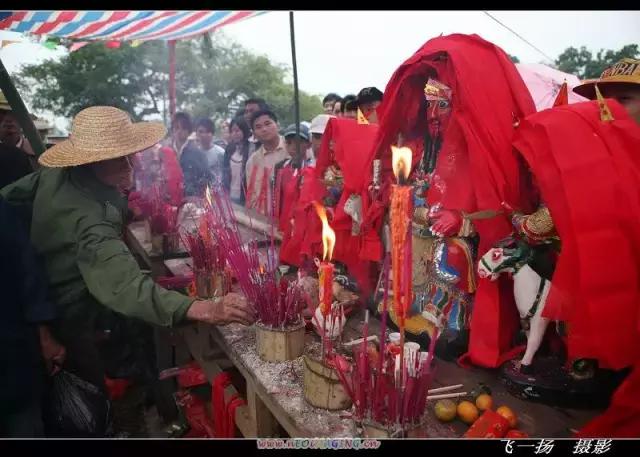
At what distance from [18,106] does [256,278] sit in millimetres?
1849

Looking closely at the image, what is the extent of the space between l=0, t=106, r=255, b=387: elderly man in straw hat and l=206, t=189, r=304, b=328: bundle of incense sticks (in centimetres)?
8

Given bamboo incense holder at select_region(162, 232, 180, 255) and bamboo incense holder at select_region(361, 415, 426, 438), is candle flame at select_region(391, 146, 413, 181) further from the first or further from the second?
bamboo incense holder at select_region(162, 232, 180, 255)

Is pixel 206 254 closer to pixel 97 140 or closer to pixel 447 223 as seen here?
pixel 97 140

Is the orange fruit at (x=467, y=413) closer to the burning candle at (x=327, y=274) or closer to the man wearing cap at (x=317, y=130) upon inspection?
the burning candle at (x=327, y=274)

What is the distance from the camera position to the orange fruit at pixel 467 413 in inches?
54.1

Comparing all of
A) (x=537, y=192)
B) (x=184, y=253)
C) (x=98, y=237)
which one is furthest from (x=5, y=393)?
(x=537, y=192)

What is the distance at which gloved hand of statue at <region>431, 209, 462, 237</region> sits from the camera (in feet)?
6.06

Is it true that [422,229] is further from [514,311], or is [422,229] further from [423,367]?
[423,367]

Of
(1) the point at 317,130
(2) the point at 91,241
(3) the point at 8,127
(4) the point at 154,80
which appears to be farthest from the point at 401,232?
(4) the point at 154,80

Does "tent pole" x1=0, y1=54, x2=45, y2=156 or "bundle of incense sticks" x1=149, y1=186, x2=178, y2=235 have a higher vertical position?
"tent pole" x1=0, y1=54, x2=45, y2=156

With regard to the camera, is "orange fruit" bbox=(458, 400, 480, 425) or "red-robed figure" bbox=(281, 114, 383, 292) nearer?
"orange fruit" bbox=(458, 400, 480, 425)

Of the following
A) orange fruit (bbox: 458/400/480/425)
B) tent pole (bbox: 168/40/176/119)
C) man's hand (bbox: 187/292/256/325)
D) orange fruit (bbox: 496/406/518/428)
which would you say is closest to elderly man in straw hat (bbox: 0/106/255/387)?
man's hand (bbox: 187/292/256/325)

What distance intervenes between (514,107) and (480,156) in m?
0.29

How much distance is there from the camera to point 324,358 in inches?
54.8
